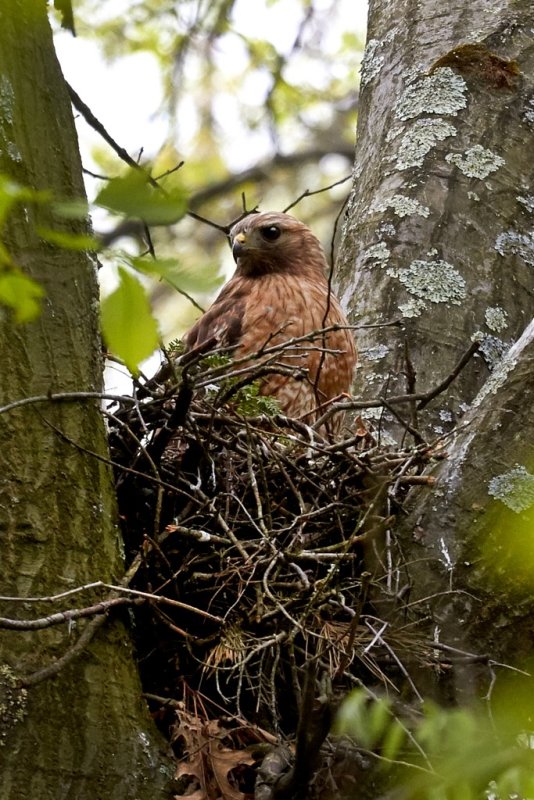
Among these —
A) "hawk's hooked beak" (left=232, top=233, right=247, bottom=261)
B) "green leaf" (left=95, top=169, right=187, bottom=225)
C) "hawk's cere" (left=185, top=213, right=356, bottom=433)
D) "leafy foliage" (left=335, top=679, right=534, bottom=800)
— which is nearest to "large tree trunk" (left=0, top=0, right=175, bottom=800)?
"leafy foliage" (left=335, top=679, right=534, bottom=800)

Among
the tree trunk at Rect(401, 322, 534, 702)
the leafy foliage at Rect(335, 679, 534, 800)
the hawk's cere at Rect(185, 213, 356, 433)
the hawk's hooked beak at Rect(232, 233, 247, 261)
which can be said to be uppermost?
the hawk's hooked beak at Rect(232, 233, 247, 261)

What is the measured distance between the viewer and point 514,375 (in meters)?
3.09

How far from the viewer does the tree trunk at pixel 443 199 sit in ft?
15.2

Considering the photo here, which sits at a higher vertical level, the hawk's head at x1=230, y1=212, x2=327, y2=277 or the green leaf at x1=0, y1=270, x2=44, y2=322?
the hawk's head at x1=230, y1=212, x2=327, y2=277

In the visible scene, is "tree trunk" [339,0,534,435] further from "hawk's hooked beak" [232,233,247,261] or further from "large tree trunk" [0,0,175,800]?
"large tree trunk" [0,0,175,800]

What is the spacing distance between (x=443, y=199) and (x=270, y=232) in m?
1.06

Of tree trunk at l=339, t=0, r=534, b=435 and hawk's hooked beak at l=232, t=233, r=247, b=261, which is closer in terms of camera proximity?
tree trunk at l=339, t=0, r=534, b=435

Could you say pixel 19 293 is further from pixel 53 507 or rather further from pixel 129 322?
pixel 53 507

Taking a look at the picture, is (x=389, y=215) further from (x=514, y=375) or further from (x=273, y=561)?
(x=273, y=561)

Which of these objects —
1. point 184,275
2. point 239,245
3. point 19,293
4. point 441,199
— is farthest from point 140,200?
point 239,245

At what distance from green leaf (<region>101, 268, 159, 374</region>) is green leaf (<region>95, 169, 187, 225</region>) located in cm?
11

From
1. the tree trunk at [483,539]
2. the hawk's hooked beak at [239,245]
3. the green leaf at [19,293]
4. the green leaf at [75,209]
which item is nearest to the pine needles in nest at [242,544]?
the tree trunk at [483,539]

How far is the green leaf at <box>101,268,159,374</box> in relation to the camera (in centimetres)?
149

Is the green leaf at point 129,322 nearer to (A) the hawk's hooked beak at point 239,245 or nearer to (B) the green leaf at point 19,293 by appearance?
(B) the green leaf at point 19,293
